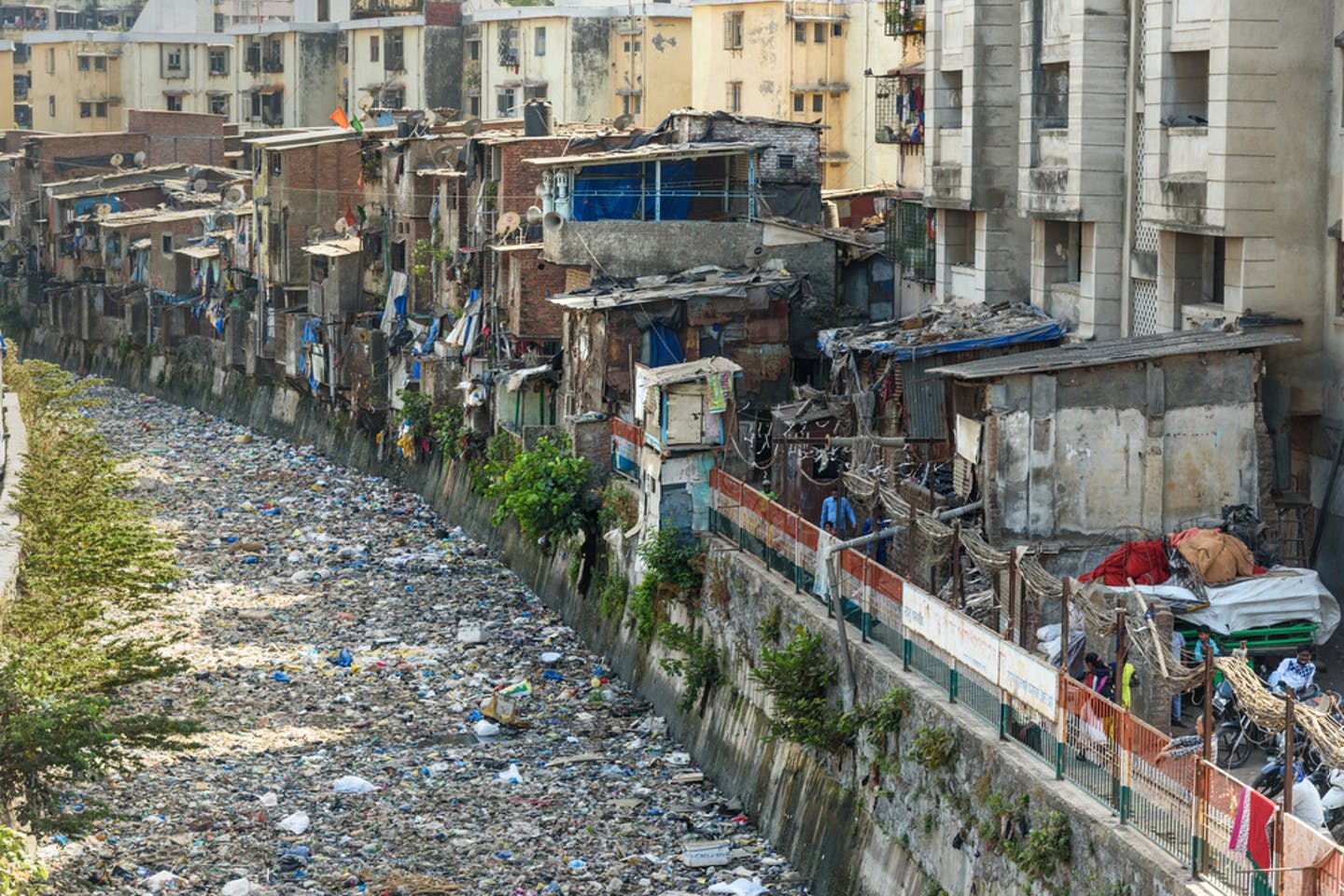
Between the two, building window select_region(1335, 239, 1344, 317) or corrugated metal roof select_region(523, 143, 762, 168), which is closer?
building window select_region(1335, 239, 1344, 317)

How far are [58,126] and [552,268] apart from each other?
5986 centimetres

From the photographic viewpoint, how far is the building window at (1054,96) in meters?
29.9

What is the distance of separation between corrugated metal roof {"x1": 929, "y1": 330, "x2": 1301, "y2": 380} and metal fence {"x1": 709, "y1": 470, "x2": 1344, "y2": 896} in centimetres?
286

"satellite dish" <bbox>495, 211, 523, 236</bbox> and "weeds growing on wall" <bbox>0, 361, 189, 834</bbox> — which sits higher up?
"satellite dish" <bbox>495, 211, 523, 236</bbox>

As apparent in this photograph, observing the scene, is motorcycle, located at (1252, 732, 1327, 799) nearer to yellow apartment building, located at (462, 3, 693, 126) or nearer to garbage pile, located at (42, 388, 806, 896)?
garbage pile, located at (42, 388, 806, 896)

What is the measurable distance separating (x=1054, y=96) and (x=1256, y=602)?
11.4 meters

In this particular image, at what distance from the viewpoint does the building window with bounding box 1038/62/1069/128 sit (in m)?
29.9

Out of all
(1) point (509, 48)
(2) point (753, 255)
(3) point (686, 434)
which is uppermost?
(1) point (509, 48)

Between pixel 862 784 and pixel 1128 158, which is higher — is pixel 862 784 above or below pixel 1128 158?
below

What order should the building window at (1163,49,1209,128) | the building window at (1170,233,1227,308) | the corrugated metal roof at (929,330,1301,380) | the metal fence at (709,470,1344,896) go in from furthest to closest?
the building window at (1170,233,1227,308) < the building window at (1163,49,1209,128) < the corrugated metal roof at (929,330,1301,380) < the metal fence at (709,470,1344,896)

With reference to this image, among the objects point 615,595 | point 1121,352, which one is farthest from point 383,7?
point 1121,352

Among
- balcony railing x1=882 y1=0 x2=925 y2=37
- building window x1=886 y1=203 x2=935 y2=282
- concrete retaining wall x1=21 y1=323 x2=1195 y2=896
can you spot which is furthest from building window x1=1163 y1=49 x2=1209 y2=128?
balcony railing x1=882 y1=0 x2=925 y2=37

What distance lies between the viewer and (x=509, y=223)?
42562 millimetres

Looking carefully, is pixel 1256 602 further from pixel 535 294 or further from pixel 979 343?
pixel 535 294
